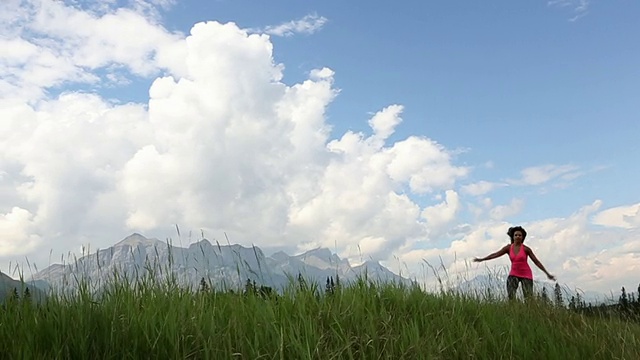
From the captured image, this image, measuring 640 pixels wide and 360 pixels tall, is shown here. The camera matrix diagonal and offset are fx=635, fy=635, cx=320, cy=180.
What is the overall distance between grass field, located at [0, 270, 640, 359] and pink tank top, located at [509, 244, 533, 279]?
10.7 ft

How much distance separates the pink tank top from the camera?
12420 millimetres

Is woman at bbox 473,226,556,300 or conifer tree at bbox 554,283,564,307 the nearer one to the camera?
conifer tree at bbox 554,283,564,307

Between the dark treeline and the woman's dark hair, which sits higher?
the woman's dark hair

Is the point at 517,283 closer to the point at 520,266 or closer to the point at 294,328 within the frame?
the point at 520,266

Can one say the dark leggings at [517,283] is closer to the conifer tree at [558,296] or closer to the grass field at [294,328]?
the conifer tree at [558,296]

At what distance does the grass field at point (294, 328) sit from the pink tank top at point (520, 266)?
3257mm

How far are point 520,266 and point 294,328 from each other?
7.45 meters

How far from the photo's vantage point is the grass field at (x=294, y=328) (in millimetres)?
5406

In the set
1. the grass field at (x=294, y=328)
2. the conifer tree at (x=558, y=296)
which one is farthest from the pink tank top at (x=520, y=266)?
the grass field at (x=294, y=328)

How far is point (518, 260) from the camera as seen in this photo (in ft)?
41.2

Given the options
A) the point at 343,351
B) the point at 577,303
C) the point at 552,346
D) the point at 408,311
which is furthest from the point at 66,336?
the point at 577,303

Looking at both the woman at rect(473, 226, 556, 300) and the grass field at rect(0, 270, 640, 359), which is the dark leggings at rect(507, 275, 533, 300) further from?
the grass field at rect(0, 270, 640, 359)

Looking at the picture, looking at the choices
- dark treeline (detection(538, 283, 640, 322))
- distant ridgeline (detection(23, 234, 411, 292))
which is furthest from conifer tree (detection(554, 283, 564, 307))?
distant ridgeline (detection(23, 234, 411, 292))

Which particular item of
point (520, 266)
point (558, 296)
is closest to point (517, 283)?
point (520, 266)
